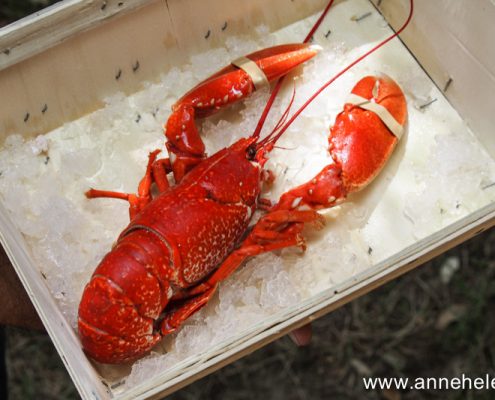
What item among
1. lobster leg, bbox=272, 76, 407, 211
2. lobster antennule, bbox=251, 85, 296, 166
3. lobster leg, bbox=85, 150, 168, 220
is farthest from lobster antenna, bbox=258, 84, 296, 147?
lobster leg, bbox=85, 150, 168, 220

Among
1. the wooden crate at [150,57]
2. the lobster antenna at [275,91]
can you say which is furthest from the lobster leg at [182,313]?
the lobster antenna at [275,91]

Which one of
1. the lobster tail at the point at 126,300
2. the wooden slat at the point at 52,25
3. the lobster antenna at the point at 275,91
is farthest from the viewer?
the lobster antenna at the point at 275,91

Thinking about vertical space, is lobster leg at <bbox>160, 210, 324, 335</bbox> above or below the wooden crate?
below

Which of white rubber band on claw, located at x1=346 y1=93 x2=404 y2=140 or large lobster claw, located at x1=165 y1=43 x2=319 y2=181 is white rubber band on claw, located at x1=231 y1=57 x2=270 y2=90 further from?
white rubber band on claw, located at x1=346 y1=93 x2=404 y2=140

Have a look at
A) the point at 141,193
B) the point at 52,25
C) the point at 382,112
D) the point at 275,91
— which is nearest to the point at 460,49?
the point at 382,112

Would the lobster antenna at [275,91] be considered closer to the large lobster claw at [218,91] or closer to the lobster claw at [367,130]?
the large lobster claw at [218,91]

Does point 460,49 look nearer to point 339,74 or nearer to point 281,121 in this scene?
point 339,74
